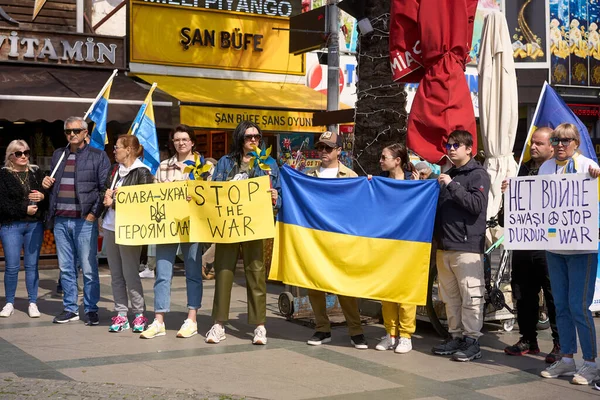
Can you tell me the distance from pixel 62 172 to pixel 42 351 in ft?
7.15

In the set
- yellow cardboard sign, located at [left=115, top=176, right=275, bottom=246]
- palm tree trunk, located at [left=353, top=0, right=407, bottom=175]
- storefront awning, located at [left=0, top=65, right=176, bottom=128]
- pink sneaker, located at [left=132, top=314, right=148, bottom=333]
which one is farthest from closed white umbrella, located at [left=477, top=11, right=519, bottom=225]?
storefront awning, located at [left=0, top=65, right=176, bottom=128]

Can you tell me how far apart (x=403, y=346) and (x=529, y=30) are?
A: 19.2m

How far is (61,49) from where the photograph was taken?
1475 cm

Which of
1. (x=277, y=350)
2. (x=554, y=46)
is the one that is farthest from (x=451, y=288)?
(x=554, y=46)

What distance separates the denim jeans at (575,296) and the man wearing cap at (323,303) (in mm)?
1824

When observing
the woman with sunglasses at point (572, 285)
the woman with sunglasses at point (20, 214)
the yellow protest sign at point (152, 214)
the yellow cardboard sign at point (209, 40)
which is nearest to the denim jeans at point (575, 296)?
the woman with sunglasses at point (572, 285)

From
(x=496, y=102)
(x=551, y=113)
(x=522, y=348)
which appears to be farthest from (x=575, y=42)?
(x=522, y=348)

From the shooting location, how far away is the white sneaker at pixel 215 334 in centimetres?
791

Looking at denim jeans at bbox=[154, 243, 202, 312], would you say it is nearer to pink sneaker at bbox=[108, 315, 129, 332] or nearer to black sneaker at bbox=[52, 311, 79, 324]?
pink sneaker at bbox=[108, 315, 129, 332]

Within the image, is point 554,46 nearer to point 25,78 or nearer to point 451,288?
point 25,78

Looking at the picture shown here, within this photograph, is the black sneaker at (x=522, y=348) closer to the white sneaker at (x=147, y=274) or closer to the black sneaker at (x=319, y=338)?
the black sneaker at (x=319, y=338)

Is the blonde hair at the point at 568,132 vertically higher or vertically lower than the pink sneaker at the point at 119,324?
higher

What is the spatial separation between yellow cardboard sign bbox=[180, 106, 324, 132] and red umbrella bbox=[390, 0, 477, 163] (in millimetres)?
6937

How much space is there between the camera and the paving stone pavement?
6.14 meters
